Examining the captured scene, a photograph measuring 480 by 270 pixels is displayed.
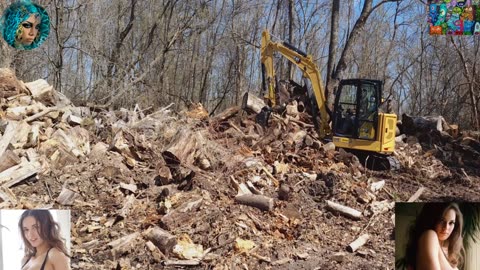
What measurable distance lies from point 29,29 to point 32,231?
11.0ft

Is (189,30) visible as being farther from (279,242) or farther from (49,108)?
(279,242)

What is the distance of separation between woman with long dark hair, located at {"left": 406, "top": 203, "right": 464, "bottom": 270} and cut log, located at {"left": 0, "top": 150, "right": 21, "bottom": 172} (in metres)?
3.76

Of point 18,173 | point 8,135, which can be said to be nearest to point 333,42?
point 8,135

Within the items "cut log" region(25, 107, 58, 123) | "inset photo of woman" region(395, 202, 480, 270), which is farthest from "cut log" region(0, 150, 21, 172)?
"inset photo of woman" region(395, 202, 480, 270)

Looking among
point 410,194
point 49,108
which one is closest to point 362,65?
point 410,194

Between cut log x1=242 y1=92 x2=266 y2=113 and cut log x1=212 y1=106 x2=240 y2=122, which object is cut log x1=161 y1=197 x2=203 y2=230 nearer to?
cut log x1=212 y1=106 x2=240 y2=122

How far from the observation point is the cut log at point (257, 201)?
15.9 ft

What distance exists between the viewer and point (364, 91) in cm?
674

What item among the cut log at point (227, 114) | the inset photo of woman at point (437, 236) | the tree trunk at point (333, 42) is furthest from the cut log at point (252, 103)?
the inset photo of woman at point (437, 236)

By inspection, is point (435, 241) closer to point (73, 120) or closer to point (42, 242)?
point (42, 242)

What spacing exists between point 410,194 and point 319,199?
1169mm

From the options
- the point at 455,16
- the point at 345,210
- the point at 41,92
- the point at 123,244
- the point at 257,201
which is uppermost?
the point at 455,16

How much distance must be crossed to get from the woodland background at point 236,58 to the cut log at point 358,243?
10.5 ft

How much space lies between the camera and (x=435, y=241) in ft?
11.2
